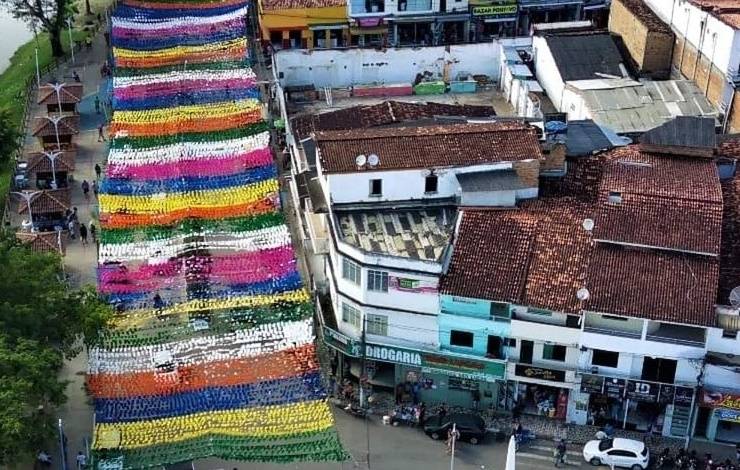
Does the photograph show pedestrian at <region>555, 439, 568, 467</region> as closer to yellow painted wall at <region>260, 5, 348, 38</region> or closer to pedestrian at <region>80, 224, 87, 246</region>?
pedestrian at <region>80, 224, 87, 246</region>

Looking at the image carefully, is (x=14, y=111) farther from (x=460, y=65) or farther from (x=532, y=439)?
(x=532, y=439)

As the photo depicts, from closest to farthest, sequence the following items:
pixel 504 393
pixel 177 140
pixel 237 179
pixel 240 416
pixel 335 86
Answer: pixel 240 416 < pixel 504 393 < pixel 237 179 < pixel 177 140 < pixel 335 86

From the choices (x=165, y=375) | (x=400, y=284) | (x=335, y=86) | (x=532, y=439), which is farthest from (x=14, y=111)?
(x=532, y=439)

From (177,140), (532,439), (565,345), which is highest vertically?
(177,140)

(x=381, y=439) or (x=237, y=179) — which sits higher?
(x=237, y=179)

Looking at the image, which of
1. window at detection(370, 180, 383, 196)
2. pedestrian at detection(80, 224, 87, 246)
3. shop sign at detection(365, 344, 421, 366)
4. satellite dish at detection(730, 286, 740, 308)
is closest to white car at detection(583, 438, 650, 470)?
satellite dish at detection(730, 286, 740, 308)

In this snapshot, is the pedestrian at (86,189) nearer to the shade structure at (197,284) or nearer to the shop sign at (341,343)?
the shade structure at (197,284)

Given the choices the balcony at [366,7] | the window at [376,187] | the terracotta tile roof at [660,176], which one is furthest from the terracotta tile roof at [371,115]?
the balcony at [366,7]
